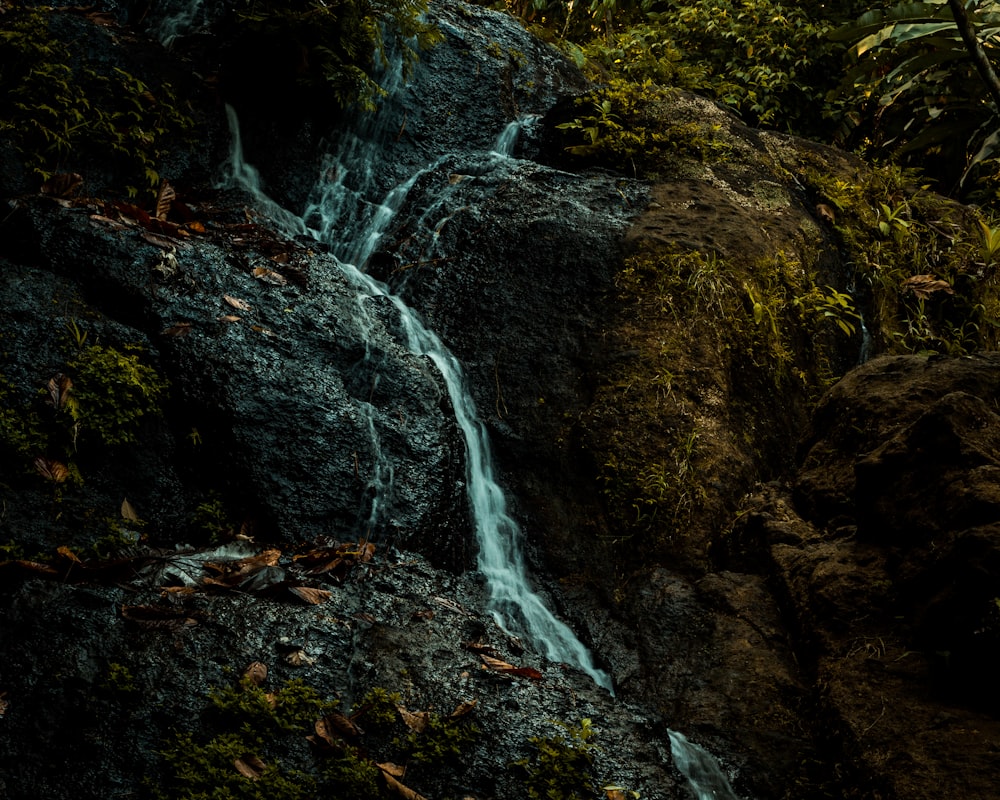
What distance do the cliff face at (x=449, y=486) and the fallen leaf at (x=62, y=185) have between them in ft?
0.07

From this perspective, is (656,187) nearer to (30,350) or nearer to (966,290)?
(966,290)

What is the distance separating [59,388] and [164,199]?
2.34 m

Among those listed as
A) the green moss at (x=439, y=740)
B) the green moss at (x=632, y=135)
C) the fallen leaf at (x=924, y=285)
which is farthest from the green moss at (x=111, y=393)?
the fallen leaf at (x=924, y=285)

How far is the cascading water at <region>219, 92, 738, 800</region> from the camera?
15.1 feet

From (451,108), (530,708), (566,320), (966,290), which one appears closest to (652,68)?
(451,108)

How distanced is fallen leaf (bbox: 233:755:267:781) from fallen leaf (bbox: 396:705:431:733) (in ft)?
1.91

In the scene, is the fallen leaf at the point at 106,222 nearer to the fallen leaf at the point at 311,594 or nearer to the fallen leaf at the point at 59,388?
the fallen leaf at the point at 59,388

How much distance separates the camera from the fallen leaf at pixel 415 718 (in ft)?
10.7

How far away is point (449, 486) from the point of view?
16.7 feet

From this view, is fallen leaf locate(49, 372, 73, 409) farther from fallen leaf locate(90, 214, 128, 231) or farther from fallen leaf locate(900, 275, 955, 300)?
fallen leaf locate(900, 275, 955, 300)

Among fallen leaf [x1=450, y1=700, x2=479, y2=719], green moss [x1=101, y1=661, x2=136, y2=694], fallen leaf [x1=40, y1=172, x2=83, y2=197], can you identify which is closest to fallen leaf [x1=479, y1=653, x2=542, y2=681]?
fallen leaf [x1=450, y1=700, x2=479, y2=719]

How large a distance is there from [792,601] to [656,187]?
414cm

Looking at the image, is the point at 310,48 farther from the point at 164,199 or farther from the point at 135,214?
the point at 135,214

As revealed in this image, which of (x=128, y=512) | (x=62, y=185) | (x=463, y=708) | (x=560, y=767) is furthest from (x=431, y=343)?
(x=560, y=767)
